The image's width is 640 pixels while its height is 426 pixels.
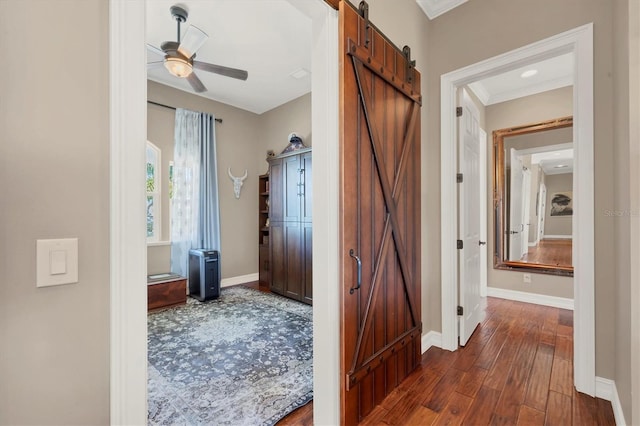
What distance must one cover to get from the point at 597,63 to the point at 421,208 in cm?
153

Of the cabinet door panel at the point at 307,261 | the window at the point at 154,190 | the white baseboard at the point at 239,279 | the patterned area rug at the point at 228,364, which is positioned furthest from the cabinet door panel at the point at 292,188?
the window at the point at 154,190

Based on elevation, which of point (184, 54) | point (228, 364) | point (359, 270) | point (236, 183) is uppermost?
point (184, 54)

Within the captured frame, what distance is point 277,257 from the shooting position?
4535mm

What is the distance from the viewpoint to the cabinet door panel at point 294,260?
4113 mm

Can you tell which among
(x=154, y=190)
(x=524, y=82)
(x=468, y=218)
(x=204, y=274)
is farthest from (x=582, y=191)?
(x=154, y=190)

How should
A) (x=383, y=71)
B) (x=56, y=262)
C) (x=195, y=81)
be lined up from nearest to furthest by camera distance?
(x=56, y=262)
(x=383, y=71)
(x=195, y=81)

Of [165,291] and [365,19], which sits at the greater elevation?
[365,19]

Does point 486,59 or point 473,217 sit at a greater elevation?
point 486,59

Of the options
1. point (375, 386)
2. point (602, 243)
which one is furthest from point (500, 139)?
point (375, 386)

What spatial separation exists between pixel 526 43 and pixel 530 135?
220 centimetres

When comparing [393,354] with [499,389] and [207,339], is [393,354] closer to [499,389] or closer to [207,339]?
[499,389]

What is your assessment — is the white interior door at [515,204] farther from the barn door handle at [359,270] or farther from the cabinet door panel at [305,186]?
the barn door handle at [359,270]

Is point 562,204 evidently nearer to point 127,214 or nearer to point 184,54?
point 127,214

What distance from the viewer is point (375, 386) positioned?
180 centimetres
